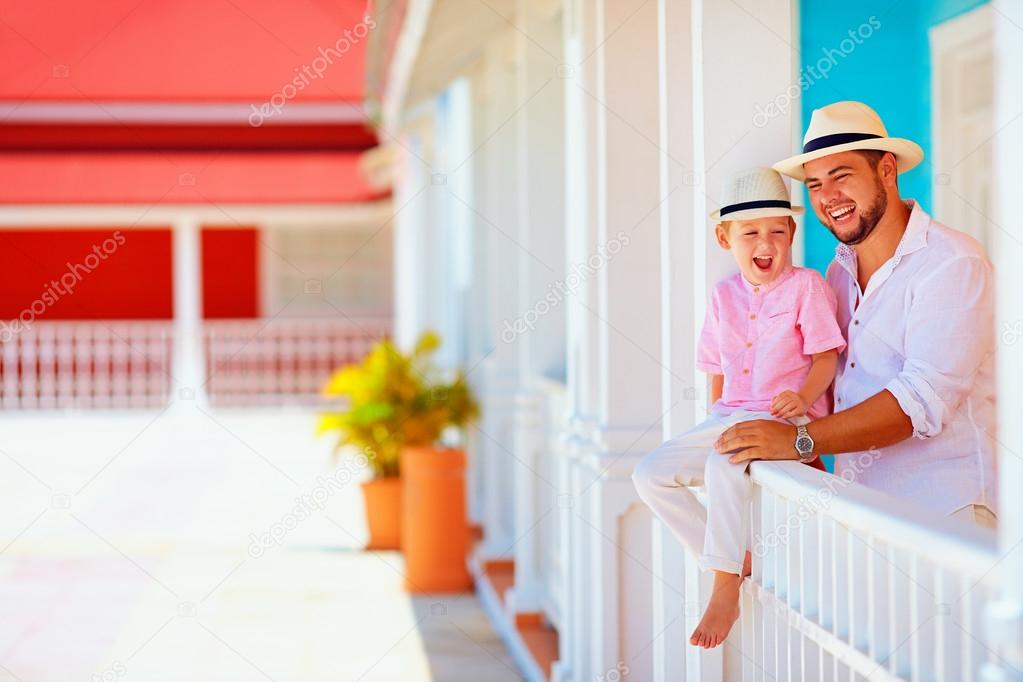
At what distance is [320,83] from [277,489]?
3.47m

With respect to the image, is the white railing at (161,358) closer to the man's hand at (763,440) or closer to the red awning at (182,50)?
the red awning at (182,50)

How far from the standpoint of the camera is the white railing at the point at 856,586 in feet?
5.29

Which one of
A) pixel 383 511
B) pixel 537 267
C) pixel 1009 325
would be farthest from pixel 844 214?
pixel 383 511

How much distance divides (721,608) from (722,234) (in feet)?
2.65

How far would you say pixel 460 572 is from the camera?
6426 millimetres

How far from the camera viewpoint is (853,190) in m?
2.48

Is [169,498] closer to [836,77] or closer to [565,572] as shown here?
[565,572]

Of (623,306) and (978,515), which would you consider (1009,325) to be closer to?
(978,515)

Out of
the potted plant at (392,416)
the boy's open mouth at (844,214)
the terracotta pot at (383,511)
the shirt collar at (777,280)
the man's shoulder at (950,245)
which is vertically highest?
the boy's open mouth at (844,214)

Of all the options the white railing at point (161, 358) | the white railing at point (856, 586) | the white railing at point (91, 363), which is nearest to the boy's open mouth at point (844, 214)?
the white railing at point (856, 586)

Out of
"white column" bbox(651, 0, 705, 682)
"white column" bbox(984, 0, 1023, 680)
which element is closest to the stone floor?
"white column" bbox(651, 0, 705, 682)

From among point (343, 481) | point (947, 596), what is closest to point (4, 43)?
point (343, 481)

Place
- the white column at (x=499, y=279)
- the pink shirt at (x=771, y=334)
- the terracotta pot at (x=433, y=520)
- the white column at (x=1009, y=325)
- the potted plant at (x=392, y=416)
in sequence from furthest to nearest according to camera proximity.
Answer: the potted plant at (x=392, y=416)
the terracotta pot at (x=433, y=520)
the white column at (x=499, y=279)
the pink shirt at (x=771, y=334)
the white column at (x=1009, y=325)

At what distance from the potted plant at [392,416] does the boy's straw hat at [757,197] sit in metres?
4.32
